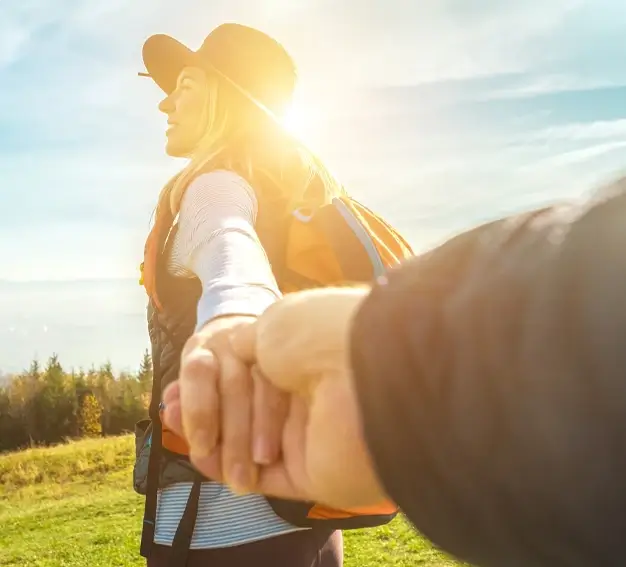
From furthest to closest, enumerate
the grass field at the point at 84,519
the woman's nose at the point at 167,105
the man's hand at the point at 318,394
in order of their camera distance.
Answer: the grass field at the point at 84,519 → the woman's nose at the point at 167,105 → the man's hand at the point at 318,394

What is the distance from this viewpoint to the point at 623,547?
0.54 m

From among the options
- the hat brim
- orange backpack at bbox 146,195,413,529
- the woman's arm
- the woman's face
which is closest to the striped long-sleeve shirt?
the woman's arm

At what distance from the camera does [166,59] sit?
2.87 m

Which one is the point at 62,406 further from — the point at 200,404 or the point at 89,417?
the point at 200,404

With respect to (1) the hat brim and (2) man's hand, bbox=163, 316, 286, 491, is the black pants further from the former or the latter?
(1) the hat brim

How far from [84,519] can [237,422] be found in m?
15.5

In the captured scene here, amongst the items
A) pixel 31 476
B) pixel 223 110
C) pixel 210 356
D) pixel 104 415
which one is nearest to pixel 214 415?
pixel 210 356

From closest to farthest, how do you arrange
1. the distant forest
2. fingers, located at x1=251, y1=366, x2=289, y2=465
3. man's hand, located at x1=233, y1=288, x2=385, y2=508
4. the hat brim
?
1. man's hand, located at x1=233, y1=288, x2=385, y2=508
2. fingers, located at x1=251, y1=366, x2=289, y2=465
3. the hat brim
4. the distant forest

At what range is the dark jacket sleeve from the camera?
532mm

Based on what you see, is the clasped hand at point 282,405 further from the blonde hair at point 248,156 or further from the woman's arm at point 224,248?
the blonde hair at point 248,156

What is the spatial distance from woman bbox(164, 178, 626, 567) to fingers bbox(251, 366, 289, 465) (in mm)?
183

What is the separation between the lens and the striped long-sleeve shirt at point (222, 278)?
138 centimetres

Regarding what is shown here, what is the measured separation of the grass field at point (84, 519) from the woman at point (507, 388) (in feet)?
13.7

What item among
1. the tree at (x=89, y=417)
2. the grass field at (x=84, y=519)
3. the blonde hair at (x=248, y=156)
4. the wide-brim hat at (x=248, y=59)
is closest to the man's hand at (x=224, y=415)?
the blonde hair at (x=248, y=156)
